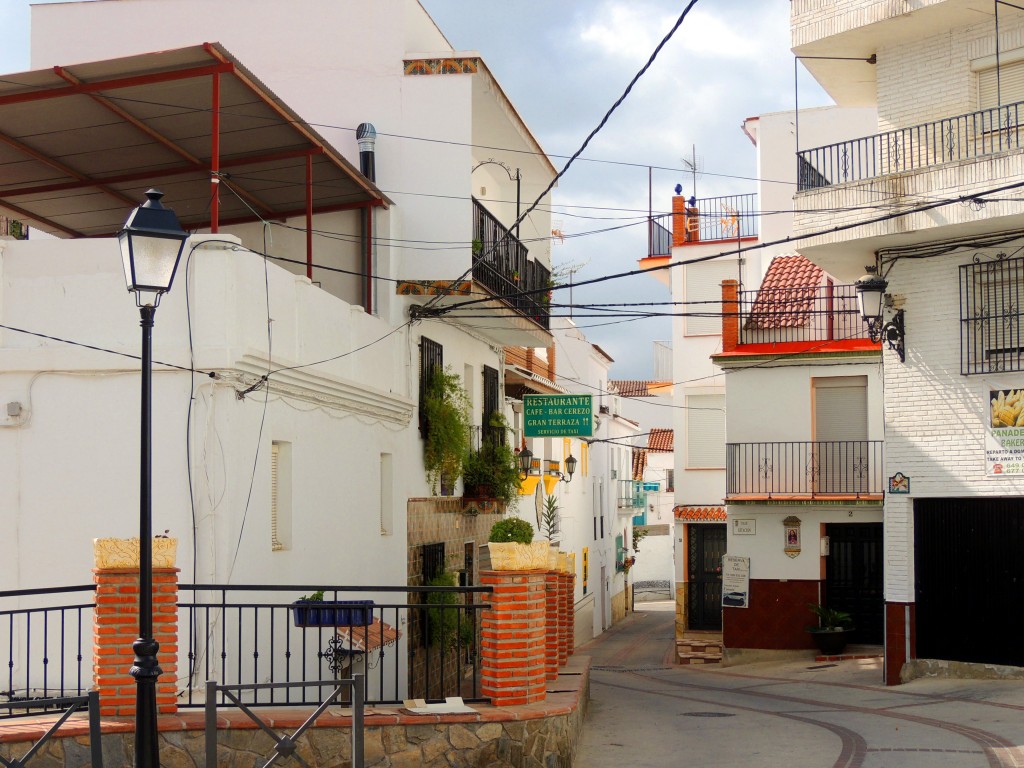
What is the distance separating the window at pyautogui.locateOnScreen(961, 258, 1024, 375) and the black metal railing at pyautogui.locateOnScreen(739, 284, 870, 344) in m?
7.80

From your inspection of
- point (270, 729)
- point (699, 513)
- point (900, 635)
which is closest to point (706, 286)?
point (699, 513)

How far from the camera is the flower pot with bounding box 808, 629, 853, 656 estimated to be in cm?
2298

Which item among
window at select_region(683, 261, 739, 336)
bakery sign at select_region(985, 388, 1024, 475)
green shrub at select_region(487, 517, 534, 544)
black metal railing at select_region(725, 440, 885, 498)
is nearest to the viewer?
bakery sign at select_region(985, 388, 1024, 475)

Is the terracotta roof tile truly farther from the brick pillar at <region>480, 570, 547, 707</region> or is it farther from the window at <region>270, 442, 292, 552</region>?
the brick pillar at <region>480, 570, 547, 707</region>

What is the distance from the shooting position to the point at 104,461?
11.9 m

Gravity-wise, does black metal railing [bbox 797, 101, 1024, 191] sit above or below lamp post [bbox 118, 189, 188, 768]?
above

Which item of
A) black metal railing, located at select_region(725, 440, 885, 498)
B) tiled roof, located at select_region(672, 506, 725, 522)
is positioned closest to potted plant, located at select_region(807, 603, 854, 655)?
black metal railing, located at select_region(725, 440, 885, 498)

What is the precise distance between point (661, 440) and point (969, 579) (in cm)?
3847

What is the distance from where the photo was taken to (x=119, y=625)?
9.59 m

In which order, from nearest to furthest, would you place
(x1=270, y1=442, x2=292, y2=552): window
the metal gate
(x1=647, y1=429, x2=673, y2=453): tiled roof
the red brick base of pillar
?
(x1=270, y1=442, x2=292, y2=552): window → the metal gate → the red brick base of pillar → (x1=647, y1=429, x2=673, y2=453): tiled roof

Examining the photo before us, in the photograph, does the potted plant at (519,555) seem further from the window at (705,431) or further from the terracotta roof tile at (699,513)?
the window at (705,431)

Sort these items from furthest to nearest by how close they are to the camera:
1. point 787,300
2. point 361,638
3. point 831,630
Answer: point 787,300 < point 831,630 < point 361,638

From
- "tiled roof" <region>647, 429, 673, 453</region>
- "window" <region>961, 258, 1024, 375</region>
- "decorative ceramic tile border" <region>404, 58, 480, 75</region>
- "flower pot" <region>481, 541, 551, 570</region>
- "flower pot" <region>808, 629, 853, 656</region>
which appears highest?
"decorative ceramic tile border" <region>404, 58, 480, 75</region>

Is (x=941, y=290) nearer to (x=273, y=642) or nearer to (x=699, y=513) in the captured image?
(x=273, y=642)
